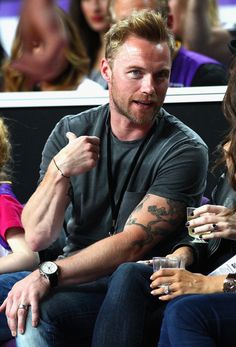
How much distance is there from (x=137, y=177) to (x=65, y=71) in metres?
1.57

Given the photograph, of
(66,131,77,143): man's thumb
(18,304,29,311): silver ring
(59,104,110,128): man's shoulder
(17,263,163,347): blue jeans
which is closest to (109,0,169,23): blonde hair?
(59,104,110,128): man's shoulder

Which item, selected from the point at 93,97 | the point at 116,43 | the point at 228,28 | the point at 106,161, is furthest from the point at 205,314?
the point at 228,28

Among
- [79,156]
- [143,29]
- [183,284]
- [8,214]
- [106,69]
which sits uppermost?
[143,29]

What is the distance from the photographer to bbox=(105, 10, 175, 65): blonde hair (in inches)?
158

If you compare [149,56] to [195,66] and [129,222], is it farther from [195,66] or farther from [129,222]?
[195,66]

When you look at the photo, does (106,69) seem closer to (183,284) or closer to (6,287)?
(6,287)

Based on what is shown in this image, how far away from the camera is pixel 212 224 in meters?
3.50

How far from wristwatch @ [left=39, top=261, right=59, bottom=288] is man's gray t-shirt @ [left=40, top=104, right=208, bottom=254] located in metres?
0.38

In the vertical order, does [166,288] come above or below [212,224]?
below

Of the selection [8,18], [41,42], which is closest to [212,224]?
[41,42]

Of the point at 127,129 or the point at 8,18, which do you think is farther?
the point at 8,18

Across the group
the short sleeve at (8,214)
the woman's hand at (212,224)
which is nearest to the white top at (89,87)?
the short sleeve at (8,214)

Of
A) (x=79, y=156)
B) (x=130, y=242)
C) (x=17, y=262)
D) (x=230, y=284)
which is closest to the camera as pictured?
(x=230, y=284)

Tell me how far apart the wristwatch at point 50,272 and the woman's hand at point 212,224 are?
1.71 feet
